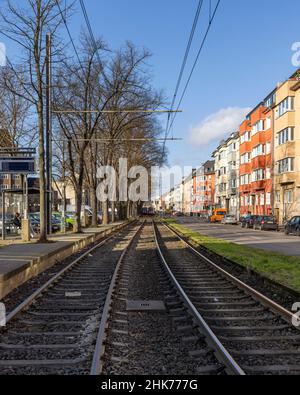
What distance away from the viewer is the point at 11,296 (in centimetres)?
1052

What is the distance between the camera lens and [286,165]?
49.9 metres

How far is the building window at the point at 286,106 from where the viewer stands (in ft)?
160

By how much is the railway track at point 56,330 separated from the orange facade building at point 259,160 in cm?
4716

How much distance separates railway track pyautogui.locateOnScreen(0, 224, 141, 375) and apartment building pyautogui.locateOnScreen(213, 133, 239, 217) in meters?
66.2

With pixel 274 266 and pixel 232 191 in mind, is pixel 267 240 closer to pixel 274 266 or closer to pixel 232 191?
pixel 274 266

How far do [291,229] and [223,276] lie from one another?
78.3ft

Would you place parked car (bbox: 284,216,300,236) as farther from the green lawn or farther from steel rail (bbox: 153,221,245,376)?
steel rail (bbox: 153,221,245,376)

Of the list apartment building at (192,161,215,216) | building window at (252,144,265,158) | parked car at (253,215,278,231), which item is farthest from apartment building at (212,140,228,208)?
parked car at (253,215,278,231)

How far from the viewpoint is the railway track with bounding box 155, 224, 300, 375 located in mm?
5977

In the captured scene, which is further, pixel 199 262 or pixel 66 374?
pixel 199 262

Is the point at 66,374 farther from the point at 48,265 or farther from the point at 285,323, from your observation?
the point at 48,265

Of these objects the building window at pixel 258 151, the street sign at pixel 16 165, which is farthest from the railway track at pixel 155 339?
the building window at pixel 258 151
